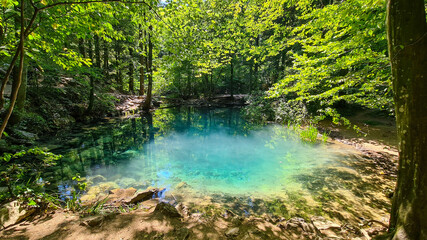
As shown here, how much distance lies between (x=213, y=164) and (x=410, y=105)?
578 cm

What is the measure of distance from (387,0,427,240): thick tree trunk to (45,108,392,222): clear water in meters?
2.06

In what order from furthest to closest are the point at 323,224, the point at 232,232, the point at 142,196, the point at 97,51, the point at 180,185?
the point at 97,51, the point at 180,185, the point at 142,196, the point at 323,224, the point at 232,232

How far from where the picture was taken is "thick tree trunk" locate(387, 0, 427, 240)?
195 cm

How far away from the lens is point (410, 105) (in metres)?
2.01

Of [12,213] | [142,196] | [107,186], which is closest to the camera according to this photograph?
[12,213]

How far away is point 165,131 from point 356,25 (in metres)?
10.4

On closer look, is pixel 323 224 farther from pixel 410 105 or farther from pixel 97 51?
pixel 97 51

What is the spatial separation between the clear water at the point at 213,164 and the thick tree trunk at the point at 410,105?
2064 mm

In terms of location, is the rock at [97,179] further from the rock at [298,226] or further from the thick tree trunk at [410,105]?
the thick tree trunk at [410,105]

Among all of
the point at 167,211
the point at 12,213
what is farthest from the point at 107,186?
the point at 167,211

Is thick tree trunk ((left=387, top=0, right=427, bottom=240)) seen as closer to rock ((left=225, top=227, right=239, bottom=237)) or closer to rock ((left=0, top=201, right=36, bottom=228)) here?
rock ((left=225, top=227, right=239, bottom=237))

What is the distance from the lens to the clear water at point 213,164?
15.5 feet

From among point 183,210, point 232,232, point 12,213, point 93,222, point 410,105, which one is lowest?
point 183,210

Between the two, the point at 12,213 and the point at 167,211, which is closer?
the point at 12,213
